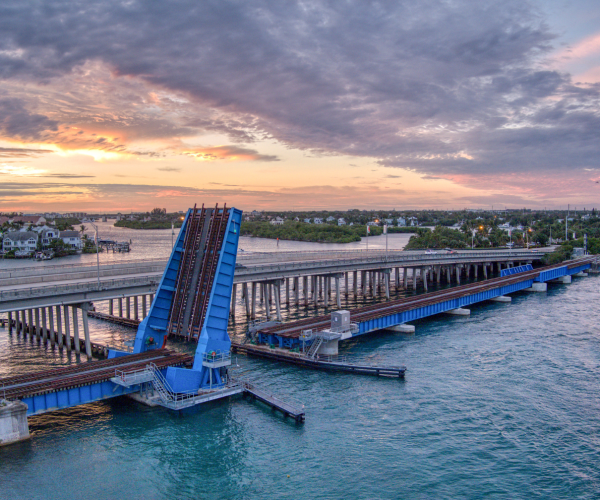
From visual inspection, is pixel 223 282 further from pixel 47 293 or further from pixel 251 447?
pixel 47 293

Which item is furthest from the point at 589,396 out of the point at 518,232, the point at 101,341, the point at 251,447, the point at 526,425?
the point at 518,232

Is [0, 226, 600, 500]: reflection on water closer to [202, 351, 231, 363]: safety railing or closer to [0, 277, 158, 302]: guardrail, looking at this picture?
[202, 351, 231, 363]: safety railing

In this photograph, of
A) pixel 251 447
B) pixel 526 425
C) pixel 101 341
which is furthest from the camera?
pixel 101 341

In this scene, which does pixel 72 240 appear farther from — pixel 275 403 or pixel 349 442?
pixel 349 442

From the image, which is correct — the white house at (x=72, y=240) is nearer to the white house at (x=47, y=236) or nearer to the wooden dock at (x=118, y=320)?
the white house at (x=47, y=236)

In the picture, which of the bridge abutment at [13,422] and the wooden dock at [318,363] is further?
the wooden dock at [318,363]

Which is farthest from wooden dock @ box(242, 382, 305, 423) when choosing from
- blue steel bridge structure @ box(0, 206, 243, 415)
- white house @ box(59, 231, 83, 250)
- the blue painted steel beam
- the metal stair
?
white house @ box(59, 231, 83, 250)

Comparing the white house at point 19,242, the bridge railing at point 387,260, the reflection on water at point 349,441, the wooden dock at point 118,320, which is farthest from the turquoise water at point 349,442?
the white house at point 19,242
